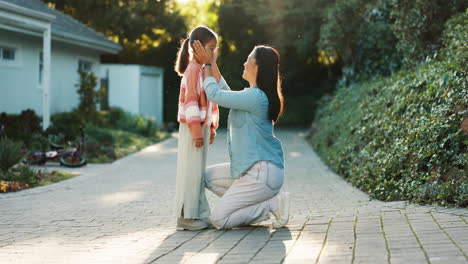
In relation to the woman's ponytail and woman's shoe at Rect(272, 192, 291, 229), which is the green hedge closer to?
woman's shoe at Rect(272, 192, 291, 229)

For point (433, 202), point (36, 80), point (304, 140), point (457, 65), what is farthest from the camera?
point (304, 140)

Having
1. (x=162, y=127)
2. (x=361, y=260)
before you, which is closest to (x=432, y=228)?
Result: (x=361, y=260)

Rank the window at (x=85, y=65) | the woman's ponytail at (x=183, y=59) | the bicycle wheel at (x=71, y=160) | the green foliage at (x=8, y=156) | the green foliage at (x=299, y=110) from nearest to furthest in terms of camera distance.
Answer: the woman's ponytail at (x=183, y=59) < the green foliage at (x=8, y=156) < the bicycle wheel at (x=71, y=160) < the window at (x=85, y=65) < the green foliage at (x=299, y=110)

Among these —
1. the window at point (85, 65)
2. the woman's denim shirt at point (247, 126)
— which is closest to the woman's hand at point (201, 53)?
the woman's denim shirt at point (247, 126)

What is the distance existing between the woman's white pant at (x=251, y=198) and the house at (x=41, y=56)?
Answer: 9.65 meters

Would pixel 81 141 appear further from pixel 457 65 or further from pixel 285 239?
pixel 285 239

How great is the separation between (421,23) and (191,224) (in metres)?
8.61

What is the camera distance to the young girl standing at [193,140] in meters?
6.11

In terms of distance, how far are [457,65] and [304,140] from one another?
1337 cm

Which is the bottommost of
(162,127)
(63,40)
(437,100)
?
(162,127)

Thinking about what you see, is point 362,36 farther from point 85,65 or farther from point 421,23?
point 85,65

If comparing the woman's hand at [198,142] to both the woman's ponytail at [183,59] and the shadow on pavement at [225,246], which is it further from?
the shadow on pavement at [225,246]

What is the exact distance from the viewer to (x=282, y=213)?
20.0 feet

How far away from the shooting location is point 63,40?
19281mm
